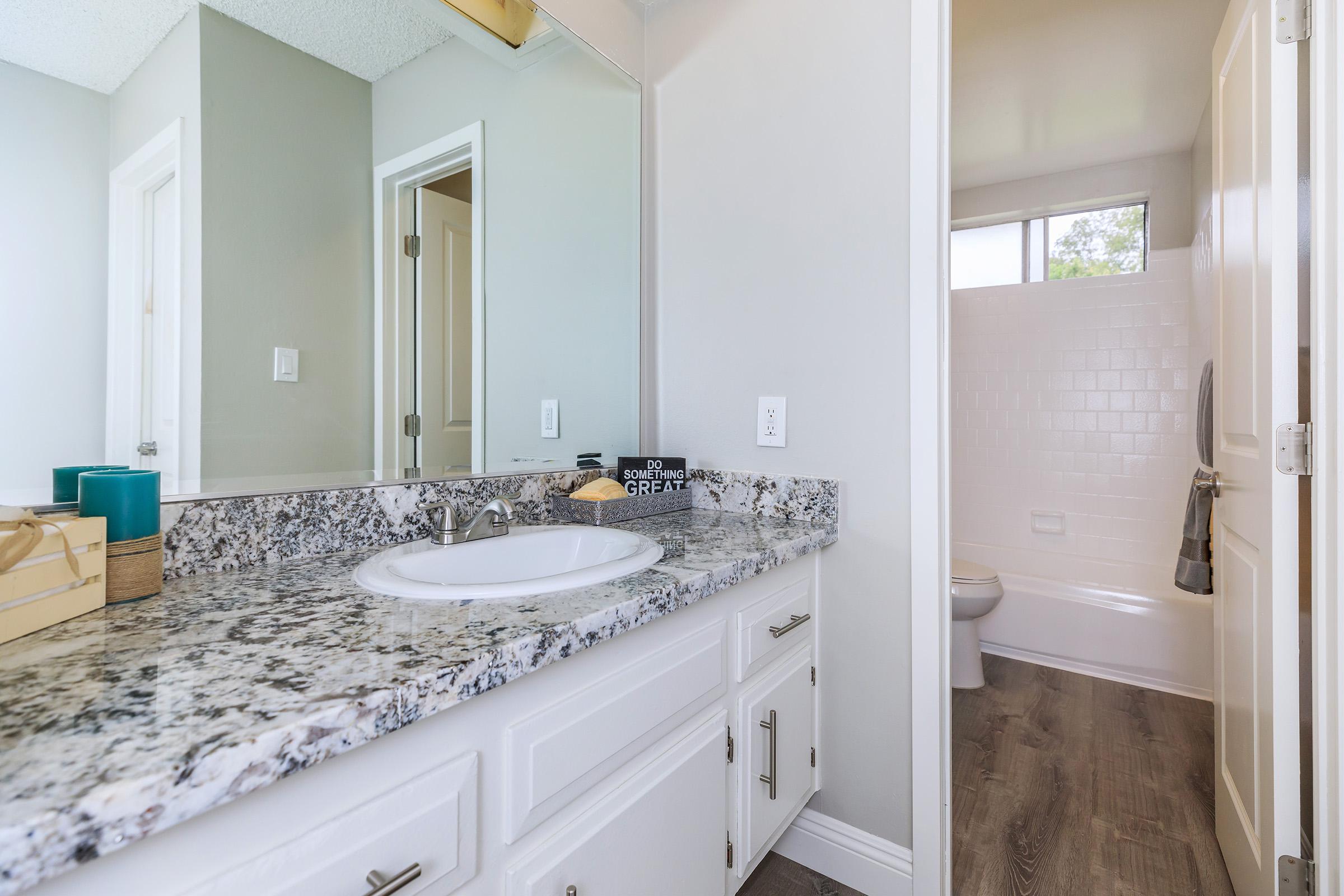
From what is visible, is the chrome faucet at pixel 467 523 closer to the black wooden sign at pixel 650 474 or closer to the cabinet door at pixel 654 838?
the black wooden sign at pixel 650 474

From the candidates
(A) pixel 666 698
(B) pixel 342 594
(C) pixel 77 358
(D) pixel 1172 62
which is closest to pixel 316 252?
(C) pixel 77 358

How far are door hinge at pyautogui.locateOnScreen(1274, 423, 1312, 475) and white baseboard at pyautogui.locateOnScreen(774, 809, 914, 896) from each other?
1.04 metres

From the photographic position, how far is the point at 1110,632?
8.64ft

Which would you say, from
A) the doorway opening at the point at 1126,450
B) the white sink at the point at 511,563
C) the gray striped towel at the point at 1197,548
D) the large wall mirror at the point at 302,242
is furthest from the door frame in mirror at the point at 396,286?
the gray striped towel at the point at 1197,548

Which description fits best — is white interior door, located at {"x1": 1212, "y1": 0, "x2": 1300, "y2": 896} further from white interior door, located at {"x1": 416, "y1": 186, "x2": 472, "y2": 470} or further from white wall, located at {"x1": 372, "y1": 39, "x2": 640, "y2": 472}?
white interior door, located at {"x1": 416, "y1": 186, "x2": 472, "y2": 470}

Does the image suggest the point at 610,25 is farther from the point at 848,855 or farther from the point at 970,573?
the point at 970,573

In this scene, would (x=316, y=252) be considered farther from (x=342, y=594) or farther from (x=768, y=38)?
(x=768, y=38)

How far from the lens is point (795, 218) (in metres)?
1.51

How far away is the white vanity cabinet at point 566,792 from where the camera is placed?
0.49 m

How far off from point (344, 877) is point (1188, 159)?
415cm

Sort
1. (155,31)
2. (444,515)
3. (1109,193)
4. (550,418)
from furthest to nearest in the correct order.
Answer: (1109,193)
(550,418)
(444,515)
(155,31)

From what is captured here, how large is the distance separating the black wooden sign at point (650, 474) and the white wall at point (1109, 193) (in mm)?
2973

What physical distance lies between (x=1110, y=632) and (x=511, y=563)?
2618 mm

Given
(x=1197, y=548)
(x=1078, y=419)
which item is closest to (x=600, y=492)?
(x=1197, y=548)
